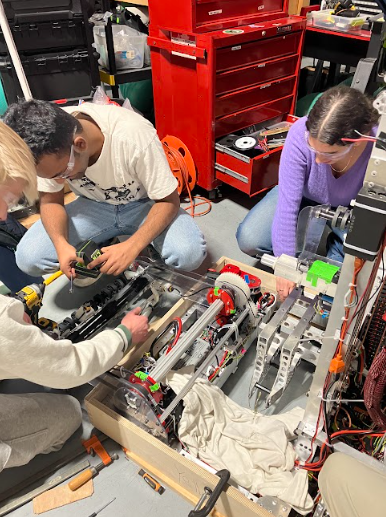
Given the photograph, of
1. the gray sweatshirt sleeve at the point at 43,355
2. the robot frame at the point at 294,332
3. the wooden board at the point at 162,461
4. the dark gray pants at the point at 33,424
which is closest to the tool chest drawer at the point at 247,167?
the robot frame at the point at 294,332

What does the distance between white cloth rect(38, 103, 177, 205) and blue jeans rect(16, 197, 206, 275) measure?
136 mm

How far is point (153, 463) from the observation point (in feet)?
4.19

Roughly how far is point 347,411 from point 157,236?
1003mm

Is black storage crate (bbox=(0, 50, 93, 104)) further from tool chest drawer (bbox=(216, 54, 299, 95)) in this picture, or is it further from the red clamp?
the red clamp

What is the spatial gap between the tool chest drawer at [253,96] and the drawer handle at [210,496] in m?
1.85

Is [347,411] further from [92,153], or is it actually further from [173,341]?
[92,153]

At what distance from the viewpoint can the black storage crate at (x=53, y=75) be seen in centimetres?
218

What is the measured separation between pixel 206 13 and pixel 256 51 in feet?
1.13

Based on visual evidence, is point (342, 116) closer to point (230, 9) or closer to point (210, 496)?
point (210, 496)

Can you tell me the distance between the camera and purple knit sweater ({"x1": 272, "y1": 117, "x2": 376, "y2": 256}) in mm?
1542

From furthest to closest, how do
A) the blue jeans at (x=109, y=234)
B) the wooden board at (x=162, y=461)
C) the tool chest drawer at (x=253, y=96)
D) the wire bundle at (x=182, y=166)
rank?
the wire bundle at (x=182, y=166)
the tool chest drawer at (x=253, y=96)
the blue jeans at (x=109, y=234)
the wooden board at (x=162, y=461)

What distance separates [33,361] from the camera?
1.04 metres

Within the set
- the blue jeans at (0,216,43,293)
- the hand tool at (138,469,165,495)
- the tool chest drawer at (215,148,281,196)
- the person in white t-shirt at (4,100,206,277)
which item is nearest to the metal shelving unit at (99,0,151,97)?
the tool chest drawer at (215,148,281,196)

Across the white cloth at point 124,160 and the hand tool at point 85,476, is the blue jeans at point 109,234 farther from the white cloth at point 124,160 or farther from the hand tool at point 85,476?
the hand tool at point 85,476
